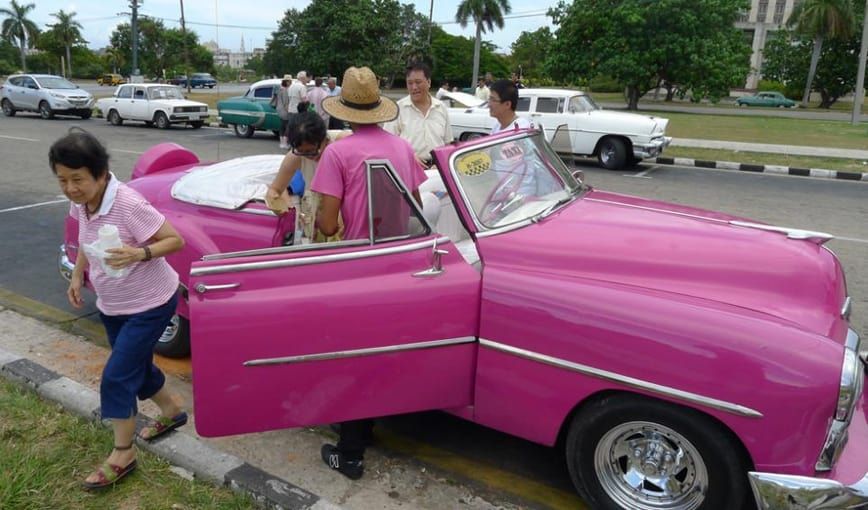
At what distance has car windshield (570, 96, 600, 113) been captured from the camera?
13.3 meters

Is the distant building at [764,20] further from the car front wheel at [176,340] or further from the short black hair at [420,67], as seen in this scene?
the car front wheel at [176,340]

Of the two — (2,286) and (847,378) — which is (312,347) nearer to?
(847,378)

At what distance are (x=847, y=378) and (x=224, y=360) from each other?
7.46 ft

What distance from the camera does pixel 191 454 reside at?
9.94 ft

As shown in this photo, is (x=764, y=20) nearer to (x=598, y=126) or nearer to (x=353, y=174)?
(x=598, y=126)

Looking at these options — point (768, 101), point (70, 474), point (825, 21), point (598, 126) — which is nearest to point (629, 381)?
point (70, 474)

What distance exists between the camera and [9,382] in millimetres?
3715

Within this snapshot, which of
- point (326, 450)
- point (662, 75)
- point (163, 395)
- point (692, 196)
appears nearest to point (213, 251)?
point (163, 395)

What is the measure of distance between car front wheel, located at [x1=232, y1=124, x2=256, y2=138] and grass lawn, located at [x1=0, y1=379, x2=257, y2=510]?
15.1 m

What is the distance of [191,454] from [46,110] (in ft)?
78.7

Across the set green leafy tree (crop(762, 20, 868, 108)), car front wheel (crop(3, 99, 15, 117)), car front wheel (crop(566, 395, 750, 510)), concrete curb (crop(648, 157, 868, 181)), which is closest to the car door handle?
car front wheel (crop(566, 395, 750, 510))

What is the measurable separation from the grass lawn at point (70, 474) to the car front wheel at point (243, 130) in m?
15.1

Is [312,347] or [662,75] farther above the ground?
[662,75]

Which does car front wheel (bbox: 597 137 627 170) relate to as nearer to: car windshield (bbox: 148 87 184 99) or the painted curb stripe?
the painted curb stripe
